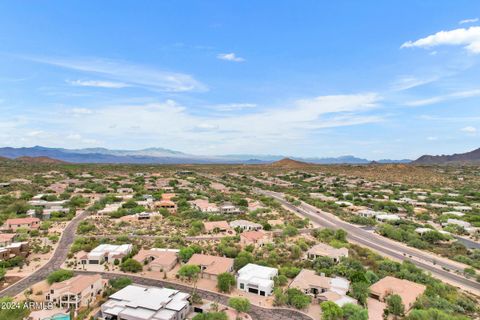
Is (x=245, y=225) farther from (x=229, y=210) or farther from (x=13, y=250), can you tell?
(x=13, y=250)

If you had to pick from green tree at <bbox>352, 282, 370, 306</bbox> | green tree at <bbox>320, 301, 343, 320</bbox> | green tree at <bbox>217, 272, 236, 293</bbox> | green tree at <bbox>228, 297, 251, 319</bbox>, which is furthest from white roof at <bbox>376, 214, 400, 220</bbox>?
green tree at <bbox>228, 297, 251, 319</bbox>

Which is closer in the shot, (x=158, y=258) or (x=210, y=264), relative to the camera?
(x=210, y=264)

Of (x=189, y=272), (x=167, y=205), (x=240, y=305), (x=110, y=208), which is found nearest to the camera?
(x=240, y=305)

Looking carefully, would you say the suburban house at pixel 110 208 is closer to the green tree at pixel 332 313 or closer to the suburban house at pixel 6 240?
the suburban house at pixel 6 240

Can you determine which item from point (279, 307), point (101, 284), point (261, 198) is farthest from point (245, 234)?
point (261, 198)

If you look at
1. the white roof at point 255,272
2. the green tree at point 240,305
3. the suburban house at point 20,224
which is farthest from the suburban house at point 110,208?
the green tree at point 240,305

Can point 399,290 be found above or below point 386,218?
below

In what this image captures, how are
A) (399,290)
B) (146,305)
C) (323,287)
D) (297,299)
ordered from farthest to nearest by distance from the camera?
(323,287), (399,290), (297,299), (146,305)

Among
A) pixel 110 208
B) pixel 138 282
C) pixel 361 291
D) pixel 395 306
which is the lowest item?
pixel 138 282

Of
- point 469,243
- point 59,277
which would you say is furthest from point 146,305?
point 469,243
